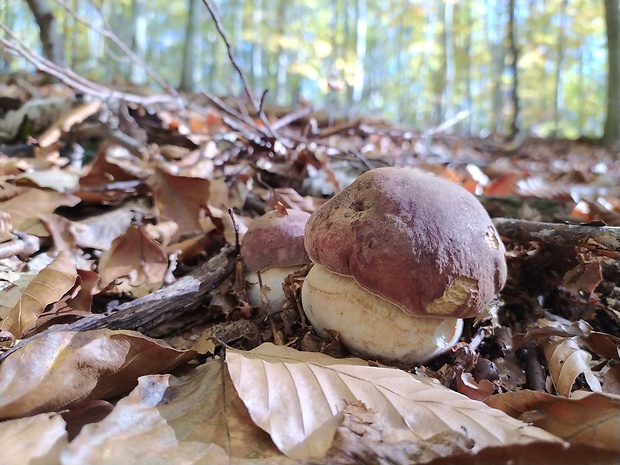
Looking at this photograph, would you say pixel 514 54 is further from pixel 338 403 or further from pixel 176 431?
pixel 176 431

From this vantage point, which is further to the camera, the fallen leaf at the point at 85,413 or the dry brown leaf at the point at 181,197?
the dry brown leaf at the point at 181,197

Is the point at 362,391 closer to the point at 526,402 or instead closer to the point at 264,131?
the point at 526,402

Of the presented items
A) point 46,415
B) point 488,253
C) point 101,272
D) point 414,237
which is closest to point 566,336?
point 488,253

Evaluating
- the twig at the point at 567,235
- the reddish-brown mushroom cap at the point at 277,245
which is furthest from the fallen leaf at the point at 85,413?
the twig at the point at 567,235

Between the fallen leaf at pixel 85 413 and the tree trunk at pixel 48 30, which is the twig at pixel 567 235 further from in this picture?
the tree trunk at pixel 48 30

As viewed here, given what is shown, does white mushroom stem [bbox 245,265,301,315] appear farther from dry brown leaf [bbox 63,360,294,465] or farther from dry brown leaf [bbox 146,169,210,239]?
dry brown leaf [bbox 146,169,210,239]

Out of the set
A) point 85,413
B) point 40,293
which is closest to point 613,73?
point 40,293
